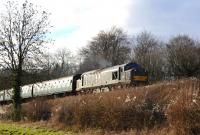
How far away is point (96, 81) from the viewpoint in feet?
155

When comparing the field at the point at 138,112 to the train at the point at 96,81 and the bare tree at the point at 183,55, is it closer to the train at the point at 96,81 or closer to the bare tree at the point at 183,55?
the train at the point at 96,81

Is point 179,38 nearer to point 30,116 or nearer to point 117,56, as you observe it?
point 117,56

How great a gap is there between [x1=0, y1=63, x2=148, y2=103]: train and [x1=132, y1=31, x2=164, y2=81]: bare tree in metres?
22.2

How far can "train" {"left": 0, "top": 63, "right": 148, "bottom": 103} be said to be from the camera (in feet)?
139

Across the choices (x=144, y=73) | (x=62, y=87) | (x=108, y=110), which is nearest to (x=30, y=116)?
(x=108, y=110)

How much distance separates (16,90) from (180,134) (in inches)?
990

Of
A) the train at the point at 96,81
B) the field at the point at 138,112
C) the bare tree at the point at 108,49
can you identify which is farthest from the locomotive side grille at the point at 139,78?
the bare tree at the point at 108,49

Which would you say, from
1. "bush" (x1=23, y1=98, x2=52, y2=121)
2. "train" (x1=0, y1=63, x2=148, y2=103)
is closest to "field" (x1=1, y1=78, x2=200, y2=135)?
"bush" (x1=23, y1=98, x2=52, y2=121)

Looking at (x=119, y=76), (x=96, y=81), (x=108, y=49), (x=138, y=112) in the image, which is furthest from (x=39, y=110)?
(x=108, y=49)

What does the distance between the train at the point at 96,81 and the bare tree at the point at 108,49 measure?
46.3 metres

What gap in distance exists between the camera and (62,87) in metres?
56.2

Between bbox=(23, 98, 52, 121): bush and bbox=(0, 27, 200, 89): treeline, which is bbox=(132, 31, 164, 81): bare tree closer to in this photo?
bbox=(0, 27, 200, 89): treeline

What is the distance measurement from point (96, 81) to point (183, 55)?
39087 mm

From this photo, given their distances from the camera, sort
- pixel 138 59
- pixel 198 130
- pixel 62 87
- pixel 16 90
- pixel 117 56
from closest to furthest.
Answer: pixel 198 130
pixel 16 90
pixel 62 87
pixel 138 59
pixel 117 56
